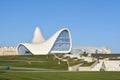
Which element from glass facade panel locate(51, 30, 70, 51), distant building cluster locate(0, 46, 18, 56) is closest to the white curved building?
glass facade panel locate(51, 30, 70, 51)

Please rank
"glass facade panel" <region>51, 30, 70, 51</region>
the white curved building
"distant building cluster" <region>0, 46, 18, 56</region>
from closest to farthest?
the white curved building → "glass facade panel" <region>51, 30, 70, 51</region> → "distant building cluster" <region>0, 46, 18, 56</region>

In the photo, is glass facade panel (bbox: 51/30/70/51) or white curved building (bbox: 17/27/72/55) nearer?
white curved building (bbox: 17/27/72/55)

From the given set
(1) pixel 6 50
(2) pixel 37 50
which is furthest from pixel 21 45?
(1) pixel 6 50

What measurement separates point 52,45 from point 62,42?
27.9ft

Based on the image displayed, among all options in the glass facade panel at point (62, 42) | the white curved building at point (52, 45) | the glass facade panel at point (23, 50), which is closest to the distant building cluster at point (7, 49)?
the white curved building at point (52, 45)

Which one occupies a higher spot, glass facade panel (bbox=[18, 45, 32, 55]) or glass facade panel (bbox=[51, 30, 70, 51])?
glass facade panel (bbox=[51, 30, 70, 51])

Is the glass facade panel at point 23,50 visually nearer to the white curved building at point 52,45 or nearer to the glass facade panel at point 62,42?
the white curved building at point 52,45

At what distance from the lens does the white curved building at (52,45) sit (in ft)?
432

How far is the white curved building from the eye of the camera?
132 m

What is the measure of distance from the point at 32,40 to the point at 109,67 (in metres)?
113

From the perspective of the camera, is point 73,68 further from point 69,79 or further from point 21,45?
point 21,45

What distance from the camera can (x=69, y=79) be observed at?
2331cm

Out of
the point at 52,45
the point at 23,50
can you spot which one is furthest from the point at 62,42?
the point at 23,50

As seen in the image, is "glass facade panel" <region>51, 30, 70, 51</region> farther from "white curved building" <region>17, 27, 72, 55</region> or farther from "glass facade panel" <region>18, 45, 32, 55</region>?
"glass facade panel" <region>18, 45, 32, 55</region>
